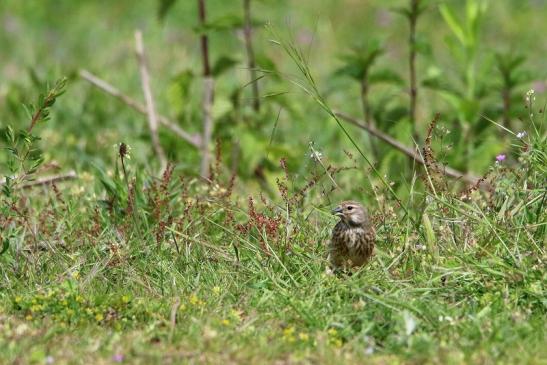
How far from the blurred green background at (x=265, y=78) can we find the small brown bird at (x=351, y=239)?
1.83 feet

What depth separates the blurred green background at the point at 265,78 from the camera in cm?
800

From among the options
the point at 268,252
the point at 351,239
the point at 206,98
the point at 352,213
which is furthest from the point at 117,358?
the point at 206,98

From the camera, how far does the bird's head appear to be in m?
5.88

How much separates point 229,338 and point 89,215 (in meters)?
2.01

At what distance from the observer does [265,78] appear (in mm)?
10609

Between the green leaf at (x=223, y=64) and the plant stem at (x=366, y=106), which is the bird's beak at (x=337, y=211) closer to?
the plant stem at (x=366, y=106)

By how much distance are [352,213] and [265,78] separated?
15.9 feet

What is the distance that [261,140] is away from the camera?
7.99 meters

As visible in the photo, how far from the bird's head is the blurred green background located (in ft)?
1.70

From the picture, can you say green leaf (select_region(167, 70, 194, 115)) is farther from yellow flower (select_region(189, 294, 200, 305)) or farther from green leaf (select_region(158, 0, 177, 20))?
yellow flower (select_region(189, 294, 200, 305))

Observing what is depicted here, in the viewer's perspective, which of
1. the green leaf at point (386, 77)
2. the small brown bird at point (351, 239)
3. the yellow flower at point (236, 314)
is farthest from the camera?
the green leaf at point (386, 77)

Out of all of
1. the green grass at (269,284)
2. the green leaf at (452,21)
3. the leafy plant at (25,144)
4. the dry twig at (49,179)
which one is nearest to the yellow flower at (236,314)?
the green grass at (269,284)

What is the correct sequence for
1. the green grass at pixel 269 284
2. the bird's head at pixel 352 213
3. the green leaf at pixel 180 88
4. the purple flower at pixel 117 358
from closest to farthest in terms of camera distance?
the purple flower at pixel 117 358
the green grass at pixel 269 284
the bird's head at pixel 352 213
the green leaf at pixel 180 88

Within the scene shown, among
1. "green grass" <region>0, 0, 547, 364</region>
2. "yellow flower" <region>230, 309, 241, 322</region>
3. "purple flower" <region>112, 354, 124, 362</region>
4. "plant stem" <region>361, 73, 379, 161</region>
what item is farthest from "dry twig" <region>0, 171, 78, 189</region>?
"purple flower" <region>112, 354, 124, 362</region>
